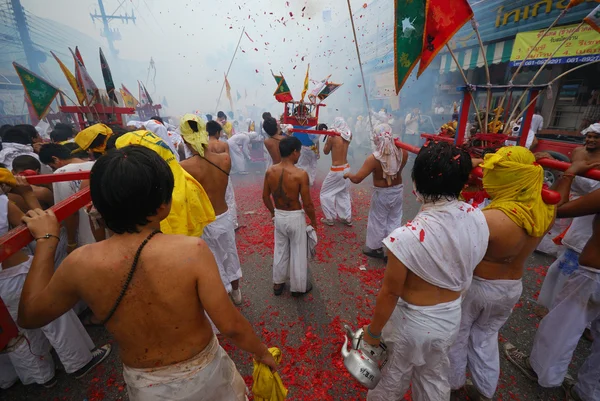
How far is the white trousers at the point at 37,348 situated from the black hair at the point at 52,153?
1.58 m

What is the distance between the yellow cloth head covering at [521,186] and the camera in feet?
6.21

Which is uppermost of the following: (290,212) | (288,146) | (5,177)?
(5,177)

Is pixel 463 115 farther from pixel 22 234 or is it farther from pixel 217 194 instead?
pixel 22 234

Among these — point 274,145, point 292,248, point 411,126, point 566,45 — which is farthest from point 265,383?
point 411,126

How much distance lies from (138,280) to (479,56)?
16.1m

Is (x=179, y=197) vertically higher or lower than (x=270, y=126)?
lower

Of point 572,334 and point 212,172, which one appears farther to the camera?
point 212,172

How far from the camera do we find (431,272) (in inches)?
67.1

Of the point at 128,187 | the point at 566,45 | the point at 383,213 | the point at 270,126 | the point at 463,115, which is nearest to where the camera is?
the point at 128,187

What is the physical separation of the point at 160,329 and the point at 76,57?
558 cm

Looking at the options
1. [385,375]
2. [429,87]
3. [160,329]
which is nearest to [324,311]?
[385,375]

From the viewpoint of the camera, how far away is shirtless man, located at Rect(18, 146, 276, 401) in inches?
46.2

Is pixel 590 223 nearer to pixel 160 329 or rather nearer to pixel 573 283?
pixel 573 283

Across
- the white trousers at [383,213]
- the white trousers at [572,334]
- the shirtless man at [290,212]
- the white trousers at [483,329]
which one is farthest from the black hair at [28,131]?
the white trousers at [572,334]
